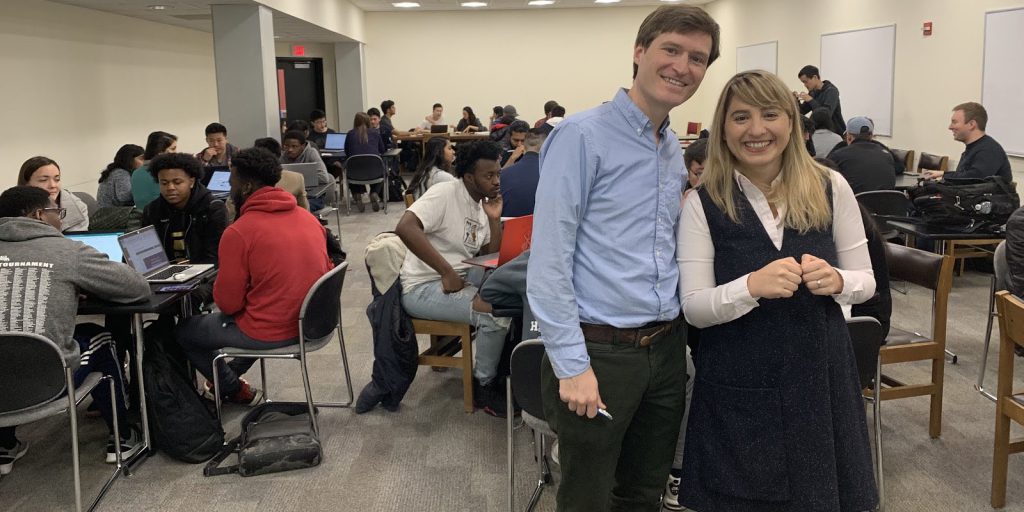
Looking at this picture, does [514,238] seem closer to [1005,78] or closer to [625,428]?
[625,428]

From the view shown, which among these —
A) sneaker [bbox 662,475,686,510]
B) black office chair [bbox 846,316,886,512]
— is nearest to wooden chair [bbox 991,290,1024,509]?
black office chair [bbox 846,316,886,512]

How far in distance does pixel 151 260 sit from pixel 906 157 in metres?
7.22

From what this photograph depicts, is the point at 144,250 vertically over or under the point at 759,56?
under

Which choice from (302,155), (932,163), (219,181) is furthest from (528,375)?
(932,163)

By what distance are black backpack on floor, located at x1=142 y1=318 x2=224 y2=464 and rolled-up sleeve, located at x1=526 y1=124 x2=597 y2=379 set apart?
2.16m

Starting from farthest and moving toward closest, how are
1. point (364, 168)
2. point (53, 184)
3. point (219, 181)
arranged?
point (364, 168)
point (219, 181)
point (53, 184)

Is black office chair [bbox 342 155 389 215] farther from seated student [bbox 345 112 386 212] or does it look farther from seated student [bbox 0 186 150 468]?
seated student [bbox 0 186 150 468]

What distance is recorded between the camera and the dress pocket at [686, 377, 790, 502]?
182 cm

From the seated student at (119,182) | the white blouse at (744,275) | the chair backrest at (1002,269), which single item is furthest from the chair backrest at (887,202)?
the seated student at (119,182)

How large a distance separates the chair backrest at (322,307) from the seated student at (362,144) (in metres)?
6.53

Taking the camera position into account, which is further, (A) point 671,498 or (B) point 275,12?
(B) point 275,12

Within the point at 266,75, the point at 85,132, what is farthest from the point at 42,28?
the point at 266,75

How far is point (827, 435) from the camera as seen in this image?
71.3 inches

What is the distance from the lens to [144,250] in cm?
357
